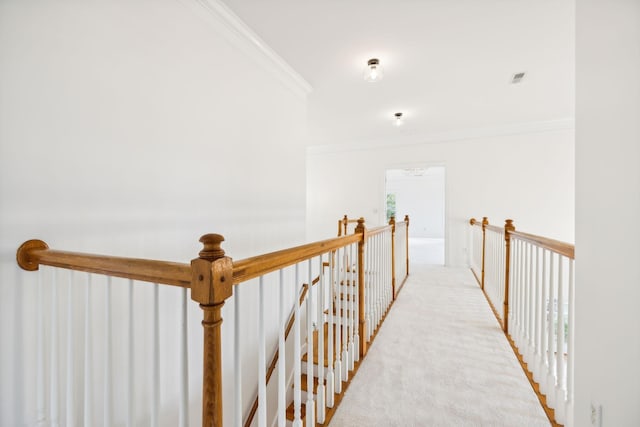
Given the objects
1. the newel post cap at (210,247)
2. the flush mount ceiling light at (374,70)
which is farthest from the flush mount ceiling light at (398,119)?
the newel post cap at (210,247)

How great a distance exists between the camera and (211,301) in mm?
766

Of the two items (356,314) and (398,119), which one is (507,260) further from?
(398,119)

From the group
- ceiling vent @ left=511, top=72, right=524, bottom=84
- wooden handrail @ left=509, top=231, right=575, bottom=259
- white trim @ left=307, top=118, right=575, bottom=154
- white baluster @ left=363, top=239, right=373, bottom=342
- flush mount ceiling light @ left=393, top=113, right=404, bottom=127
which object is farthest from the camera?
white trim @ left=307, top=118, right=575, bottom=154

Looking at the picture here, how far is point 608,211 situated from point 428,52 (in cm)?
226

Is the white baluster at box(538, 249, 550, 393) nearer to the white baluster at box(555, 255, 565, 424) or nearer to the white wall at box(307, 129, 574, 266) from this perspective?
the white baluster at box(555, 255, 565, 424)

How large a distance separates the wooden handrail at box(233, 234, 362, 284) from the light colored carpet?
0.97 metres

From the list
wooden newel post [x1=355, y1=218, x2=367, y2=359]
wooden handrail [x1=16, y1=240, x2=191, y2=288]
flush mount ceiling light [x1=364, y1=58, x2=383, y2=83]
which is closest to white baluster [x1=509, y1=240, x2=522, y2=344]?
wooden newel post [x1=355, y1=218, x2=367, y2=359]

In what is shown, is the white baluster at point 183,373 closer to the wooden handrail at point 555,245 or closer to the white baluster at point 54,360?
the white baluster at point 54,360

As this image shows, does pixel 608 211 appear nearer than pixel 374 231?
Yes

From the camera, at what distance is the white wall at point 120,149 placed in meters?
1.15

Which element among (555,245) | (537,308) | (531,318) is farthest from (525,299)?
(555,245)

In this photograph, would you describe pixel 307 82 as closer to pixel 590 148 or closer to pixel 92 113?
pixel 92 113

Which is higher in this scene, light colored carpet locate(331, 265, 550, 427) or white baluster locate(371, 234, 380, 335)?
white baluster locate(371, 234, 380, 335)

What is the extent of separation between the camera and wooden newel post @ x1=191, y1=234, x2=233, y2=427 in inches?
30.2
